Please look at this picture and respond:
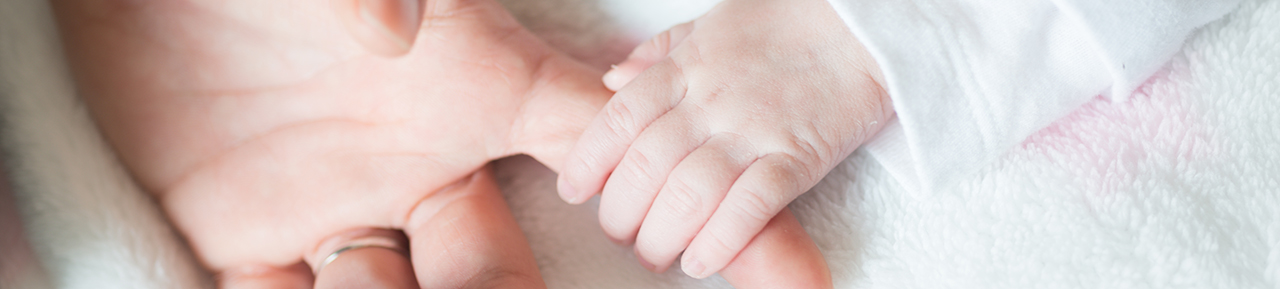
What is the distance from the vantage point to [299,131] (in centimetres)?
46

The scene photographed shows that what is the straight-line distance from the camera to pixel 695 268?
390 mm

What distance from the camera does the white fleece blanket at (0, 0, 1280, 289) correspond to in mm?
359

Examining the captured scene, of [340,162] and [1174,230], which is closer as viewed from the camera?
[1174,230]

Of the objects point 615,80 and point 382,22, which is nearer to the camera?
point 382,22

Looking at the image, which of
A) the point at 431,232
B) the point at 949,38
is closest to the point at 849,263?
the point at 949,38

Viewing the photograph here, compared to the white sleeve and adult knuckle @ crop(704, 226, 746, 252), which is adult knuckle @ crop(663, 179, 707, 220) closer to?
adult knuckle @ crop(704, 226, 746, 252)

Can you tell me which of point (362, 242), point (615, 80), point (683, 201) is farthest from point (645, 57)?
point (362, 242)

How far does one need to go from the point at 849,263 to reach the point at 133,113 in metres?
0.47

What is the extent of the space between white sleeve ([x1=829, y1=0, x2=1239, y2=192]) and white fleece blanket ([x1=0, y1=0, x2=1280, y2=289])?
2 centimetres

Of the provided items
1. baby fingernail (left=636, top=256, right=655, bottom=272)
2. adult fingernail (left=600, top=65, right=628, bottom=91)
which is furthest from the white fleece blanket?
adult fingernail (left=600, top=65, right=628, bottom=91)

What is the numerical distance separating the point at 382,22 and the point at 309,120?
0.49ft

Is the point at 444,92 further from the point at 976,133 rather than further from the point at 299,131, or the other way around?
the point at 976,133

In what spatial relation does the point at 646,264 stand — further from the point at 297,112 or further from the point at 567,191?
the point at 297,112

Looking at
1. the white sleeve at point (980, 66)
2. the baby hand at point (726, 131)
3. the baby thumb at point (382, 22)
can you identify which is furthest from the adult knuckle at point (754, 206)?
the baby thumb at point (382, 22)
